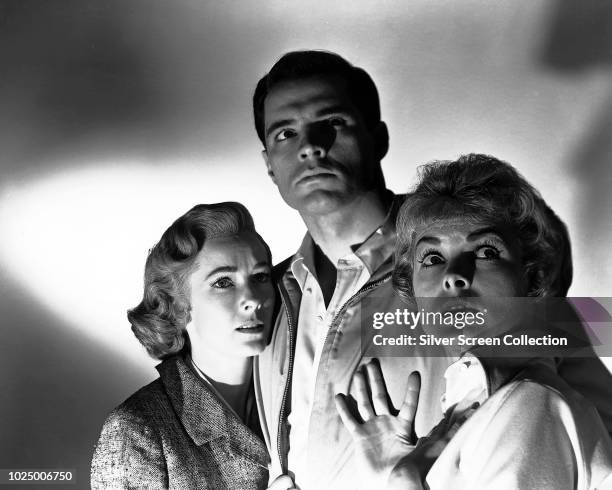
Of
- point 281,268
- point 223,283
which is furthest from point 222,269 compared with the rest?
point 281,268

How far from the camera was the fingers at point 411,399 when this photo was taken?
7.23ft

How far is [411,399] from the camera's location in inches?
87.5

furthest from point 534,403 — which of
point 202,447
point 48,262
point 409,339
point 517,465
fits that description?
point 48,262

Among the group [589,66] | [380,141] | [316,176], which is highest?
[589,66]

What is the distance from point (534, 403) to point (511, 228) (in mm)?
438

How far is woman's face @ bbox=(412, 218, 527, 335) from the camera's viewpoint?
215 cm

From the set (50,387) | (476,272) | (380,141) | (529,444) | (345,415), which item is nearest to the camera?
(529,444)

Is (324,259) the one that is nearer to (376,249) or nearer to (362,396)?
(376,249)

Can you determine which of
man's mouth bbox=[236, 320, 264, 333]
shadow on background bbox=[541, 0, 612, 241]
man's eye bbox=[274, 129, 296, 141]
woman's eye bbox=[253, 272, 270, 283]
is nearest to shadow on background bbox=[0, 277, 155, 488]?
man's mouth bbox=[236, 320, 264, 333]

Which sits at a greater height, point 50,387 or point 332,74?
point 332,74

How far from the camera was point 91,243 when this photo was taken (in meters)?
2.73

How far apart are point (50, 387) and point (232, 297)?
702 mm

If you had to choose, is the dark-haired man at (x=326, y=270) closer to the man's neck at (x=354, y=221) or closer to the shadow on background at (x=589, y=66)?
the man's neck at (x=354, y=221)

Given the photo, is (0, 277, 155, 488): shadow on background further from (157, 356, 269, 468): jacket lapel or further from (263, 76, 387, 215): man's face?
(263, 76, 387, 215): man's face
